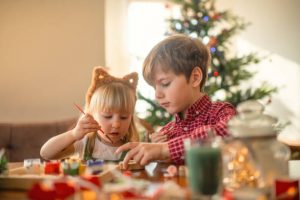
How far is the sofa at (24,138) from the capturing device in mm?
2686

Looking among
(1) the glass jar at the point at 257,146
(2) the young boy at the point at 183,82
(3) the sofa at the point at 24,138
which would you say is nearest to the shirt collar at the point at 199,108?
(2) the young boy at the point at 183,82

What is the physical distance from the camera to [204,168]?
2.46 ft

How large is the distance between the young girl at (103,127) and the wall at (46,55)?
137 cm

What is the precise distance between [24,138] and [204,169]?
2181 millimetres

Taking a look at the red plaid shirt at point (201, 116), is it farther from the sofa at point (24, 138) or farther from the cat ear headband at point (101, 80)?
the sofa at point (24, 138)

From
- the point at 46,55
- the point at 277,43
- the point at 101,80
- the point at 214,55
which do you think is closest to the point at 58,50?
the point at 46,55

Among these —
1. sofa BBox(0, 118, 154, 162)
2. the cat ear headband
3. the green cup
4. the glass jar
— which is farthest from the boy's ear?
sofa BBox(0, 118, 154, 162)

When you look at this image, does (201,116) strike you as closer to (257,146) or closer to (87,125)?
(87,125)

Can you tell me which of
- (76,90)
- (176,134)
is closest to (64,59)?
(76,90)

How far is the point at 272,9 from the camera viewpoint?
3.92 meters

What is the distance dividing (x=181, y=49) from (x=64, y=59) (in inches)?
71.2

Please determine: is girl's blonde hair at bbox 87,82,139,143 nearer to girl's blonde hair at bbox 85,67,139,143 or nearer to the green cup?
girl's blonde hair at bbox 85,67,139,143

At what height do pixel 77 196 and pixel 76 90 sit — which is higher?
pixel 76 90

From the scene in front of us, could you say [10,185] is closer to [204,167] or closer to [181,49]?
[204,167]
